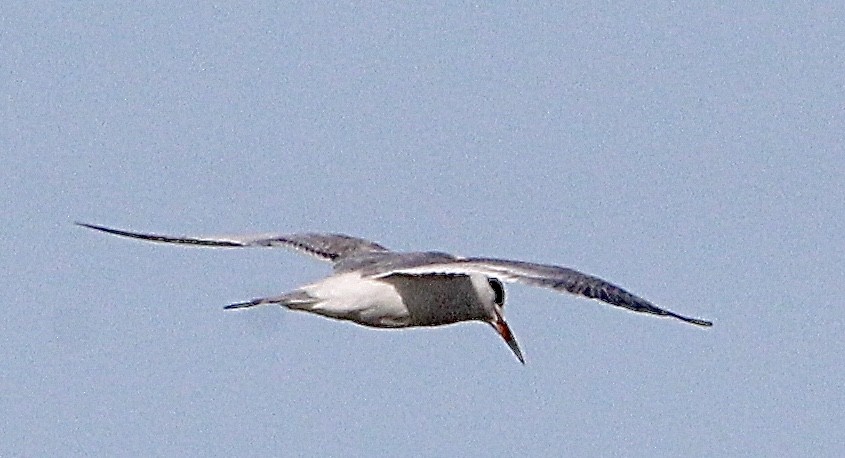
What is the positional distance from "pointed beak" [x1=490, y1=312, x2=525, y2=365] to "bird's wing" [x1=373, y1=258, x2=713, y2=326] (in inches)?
83.9

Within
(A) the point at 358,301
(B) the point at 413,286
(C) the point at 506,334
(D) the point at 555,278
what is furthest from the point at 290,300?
(C) the point at 506,334

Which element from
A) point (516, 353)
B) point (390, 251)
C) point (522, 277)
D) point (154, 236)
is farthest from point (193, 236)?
point (522, 277)

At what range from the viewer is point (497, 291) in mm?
20906

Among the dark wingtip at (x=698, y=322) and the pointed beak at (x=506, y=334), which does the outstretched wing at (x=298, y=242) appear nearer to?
the pointed beak at (x=506, y=334)

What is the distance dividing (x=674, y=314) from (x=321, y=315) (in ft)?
11.5

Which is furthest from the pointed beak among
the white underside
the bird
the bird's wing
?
the bird's wing

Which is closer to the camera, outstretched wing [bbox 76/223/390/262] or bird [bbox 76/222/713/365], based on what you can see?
bird [bbox 76/222/713/365]

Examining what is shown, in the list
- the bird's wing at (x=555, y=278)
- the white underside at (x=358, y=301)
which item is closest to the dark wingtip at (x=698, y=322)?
the bird's wing at (x=555, y=278)

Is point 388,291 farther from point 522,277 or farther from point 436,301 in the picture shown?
point 522,277

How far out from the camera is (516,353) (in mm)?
21375

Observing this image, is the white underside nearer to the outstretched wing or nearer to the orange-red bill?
the orange-red bill

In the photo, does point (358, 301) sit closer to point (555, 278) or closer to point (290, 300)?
point (290, 300)

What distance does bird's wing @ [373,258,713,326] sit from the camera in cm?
1775

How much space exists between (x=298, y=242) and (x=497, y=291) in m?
2.31
